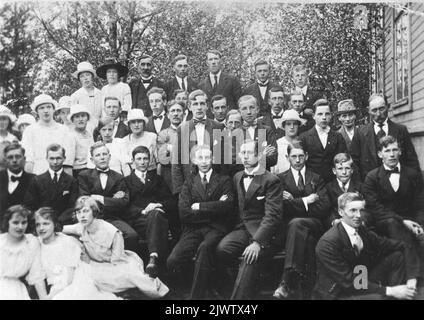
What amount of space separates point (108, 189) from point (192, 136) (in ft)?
3.42

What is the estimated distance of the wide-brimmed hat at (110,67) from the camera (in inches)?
239

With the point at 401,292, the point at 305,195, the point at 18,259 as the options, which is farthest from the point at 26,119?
the point at 401,292

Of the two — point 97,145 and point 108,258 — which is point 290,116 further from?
point 108,258

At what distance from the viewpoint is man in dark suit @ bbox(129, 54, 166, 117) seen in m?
6.10

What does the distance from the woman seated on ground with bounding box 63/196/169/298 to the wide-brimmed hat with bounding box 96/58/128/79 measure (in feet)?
5.79

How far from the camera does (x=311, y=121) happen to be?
5.73m

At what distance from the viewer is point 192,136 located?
5.42m

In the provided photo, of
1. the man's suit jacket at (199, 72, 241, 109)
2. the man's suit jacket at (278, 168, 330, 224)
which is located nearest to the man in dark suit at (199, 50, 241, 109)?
the man's suit jacket at (199, 72, 241, 109)

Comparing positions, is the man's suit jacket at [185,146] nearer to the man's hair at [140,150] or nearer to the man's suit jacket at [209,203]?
the man's suit jacket at [209,203]

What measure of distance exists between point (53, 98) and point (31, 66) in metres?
0.44

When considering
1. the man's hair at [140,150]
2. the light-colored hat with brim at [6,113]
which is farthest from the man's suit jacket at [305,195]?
the light-colored hat with brim at [6,113]

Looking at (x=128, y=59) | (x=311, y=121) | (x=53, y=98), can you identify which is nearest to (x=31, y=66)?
(x=53, y=98)

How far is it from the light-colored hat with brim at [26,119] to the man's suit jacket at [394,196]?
3.75 metres

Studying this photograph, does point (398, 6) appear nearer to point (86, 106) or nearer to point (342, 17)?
point (342, 17)
